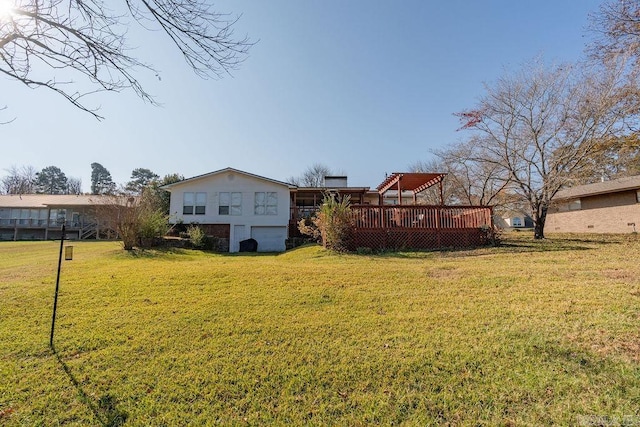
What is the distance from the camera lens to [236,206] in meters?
19.2

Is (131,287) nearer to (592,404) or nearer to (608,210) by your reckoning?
(592,404)

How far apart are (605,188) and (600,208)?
4.97 feet

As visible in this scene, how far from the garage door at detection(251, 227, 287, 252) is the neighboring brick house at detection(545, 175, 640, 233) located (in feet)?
54.8

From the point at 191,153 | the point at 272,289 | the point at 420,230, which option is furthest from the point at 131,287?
the point at 420,230

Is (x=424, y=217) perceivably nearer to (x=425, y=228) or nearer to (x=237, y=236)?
(x=425, y=228)

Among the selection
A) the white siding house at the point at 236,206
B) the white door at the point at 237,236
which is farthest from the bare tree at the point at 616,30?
the white door at the point at 237,236

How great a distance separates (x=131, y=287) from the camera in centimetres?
596

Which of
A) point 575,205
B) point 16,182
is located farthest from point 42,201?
point 575,205

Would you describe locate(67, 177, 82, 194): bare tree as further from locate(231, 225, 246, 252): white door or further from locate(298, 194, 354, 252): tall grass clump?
locate(298, 194, 354, 252): tall grass clump

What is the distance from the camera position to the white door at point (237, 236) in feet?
61.3

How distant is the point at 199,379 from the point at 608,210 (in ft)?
77.9

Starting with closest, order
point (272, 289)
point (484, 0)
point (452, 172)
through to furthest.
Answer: point (272, 289)
point (484, 0)
point (452, 172)

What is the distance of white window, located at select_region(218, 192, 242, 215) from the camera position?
1911 centimetres

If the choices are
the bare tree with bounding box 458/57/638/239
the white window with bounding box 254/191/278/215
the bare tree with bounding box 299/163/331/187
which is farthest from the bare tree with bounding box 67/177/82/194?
the bare tree with bounding box 458/57/638/239
